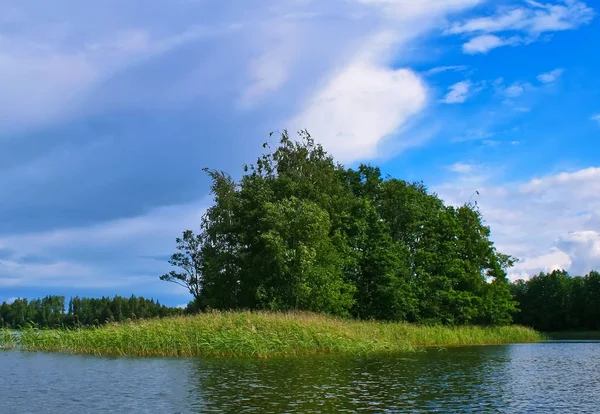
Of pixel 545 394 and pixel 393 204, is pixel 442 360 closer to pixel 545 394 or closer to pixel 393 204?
pixel 545 394

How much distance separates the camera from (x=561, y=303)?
11244 cm

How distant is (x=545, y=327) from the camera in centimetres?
11244

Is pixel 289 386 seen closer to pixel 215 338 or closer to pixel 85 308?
pixel 215 338

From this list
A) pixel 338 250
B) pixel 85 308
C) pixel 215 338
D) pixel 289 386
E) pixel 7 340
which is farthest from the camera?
pixel 85 308

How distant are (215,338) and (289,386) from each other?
14791mm

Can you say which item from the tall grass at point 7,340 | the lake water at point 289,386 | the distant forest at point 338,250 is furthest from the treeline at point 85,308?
the lake water at point 289,386

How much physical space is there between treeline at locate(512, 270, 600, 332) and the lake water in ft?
293

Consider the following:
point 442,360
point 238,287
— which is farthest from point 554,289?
point 442,360

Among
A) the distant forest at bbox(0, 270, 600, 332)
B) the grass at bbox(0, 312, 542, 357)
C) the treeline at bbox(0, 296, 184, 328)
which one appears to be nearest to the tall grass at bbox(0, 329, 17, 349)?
the grass at bbox(0, 312, 542, 357)

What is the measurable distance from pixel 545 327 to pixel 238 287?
264 ft

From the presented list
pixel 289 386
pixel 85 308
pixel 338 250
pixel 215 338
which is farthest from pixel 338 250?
pixel 85 308

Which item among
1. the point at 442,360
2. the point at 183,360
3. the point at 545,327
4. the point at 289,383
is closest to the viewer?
the point at 289,383

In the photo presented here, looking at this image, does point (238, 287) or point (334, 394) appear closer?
point (334, 394)

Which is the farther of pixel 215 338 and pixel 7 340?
pixel 7 340
